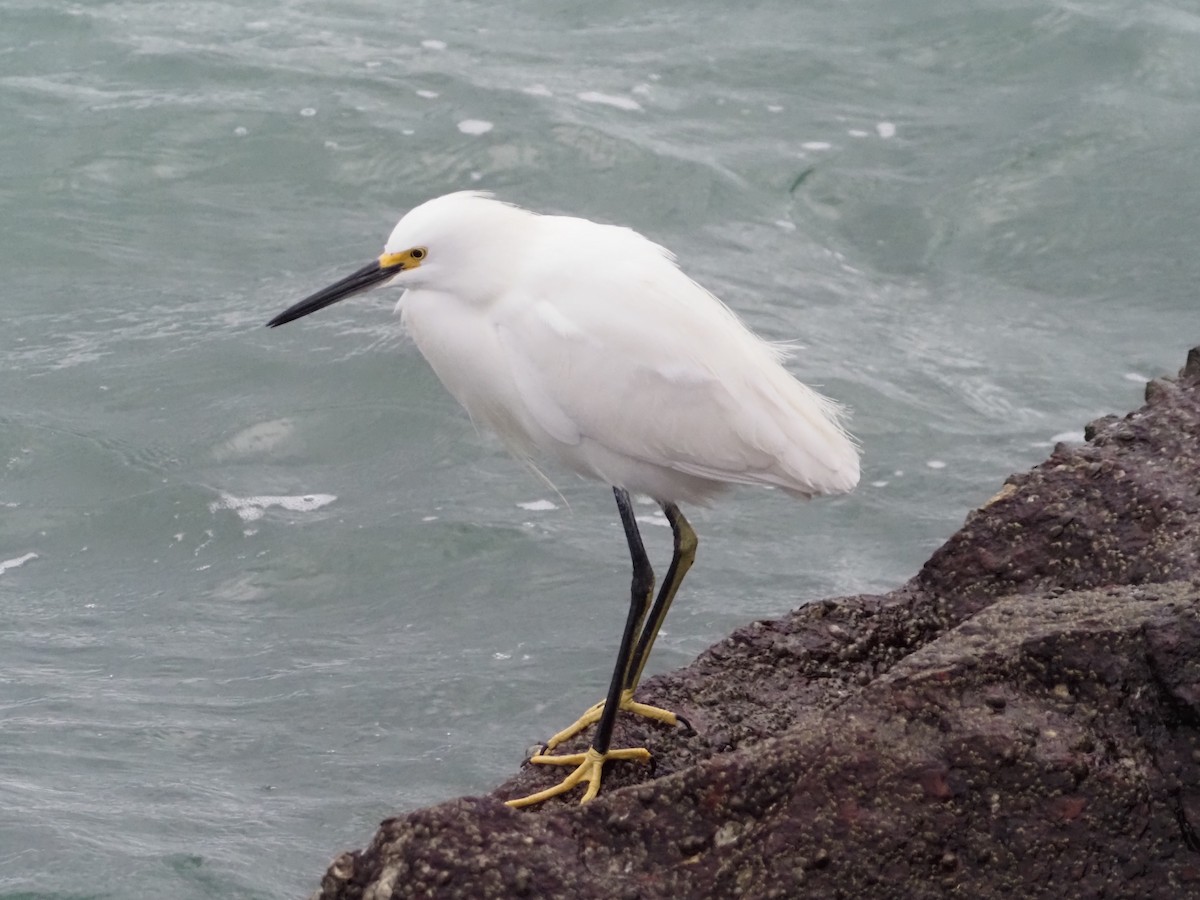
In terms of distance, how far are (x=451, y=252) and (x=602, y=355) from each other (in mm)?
493

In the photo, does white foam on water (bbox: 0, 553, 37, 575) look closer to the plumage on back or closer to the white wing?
the plumage on back

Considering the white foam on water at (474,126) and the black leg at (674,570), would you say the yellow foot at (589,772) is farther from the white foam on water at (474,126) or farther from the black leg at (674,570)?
the white foam on water at (474,126)

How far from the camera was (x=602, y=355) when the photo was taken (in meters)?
3.96

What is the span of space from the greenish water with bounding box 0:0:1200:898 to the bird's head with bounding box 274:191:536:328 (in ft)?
7.66

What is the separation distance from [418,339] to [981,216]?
283 inches

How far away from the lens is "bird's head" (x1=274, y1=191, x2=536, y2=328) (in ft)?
13.0

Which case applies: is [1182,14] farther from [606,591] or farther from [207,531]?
[207,531]

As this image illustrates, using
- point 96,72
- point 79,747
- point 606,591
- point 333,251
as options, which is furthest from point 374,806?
point 96,72

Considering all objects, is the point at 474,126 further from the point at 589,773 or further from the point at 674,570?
the point at 589,773

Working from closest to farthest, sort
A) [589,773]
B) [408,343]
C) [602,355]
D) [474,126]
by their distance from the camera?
[589,773] → [602,355] → [408,343] → [474,126]

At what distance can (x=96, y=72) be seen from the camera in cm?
1200

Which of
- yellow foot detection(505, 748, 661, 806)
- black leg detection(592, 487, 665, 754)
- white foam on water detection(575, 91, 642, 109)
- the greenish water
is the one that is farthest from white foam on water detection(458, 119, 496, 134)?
yellow foot detection(505, 748, 661, 806)

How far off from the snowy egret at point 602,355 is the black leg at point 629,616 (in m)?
0.01

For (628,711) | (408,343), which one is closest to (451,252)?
(628,711)
